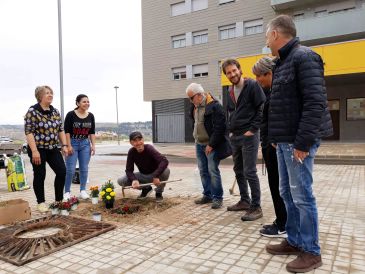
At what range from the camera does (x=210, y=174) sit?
5.18 meters

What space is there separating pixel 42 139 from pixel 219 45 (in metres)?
22.9

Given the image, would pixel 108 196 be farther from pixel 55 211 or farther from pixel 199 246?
pixel 199 246

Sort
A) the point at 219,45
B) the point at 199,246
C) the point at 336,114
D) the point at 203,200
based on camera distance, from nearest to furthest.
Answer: the point at 199,246 → the point at 203,200 → the point at 336,114 → the point at 219,45

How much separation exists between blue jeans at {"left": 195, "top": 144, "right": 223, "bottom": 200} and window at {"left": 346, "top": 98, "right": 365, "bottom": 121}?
17442mm

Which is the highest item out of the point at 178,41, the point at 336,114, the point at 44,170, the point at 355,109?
the point at 178,41

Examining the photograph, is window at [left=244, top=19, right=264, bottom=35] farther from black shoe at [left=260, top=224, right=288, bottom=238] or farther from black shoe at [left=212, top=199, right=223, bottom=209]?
black shoe at [left=260, top=224, right=288, bottom=238]

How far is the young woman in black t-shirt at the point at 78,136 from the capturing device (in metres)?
5.92

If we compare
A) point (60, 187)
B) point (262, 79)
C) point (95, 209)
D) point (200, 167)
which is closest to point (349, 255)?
point (262, 79)

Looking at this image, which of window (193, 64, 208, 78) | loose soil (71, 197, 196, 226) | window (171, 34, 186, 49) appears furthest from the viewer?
window (171, 34, 186, 49)

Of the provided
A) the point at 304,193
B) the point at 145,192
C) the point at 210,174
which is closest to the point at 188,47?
the point at 145,192

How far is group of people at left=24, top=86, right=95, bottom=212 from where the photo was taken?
497 centimetres

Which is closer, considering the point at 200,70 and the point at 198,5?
the point at 198,5

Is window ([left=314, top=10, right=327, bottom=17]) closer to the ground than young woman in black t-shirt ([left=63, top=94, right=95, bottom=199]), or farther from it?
farther from it

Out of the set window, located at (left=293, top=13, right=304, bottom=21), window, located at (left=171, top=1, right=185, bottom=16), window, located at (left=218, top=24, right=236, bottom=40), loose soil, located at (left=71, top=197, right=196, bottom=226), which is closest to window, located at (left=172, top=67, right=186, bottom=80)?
window, located at (left=218, top=24, right=236, bottom=40)
